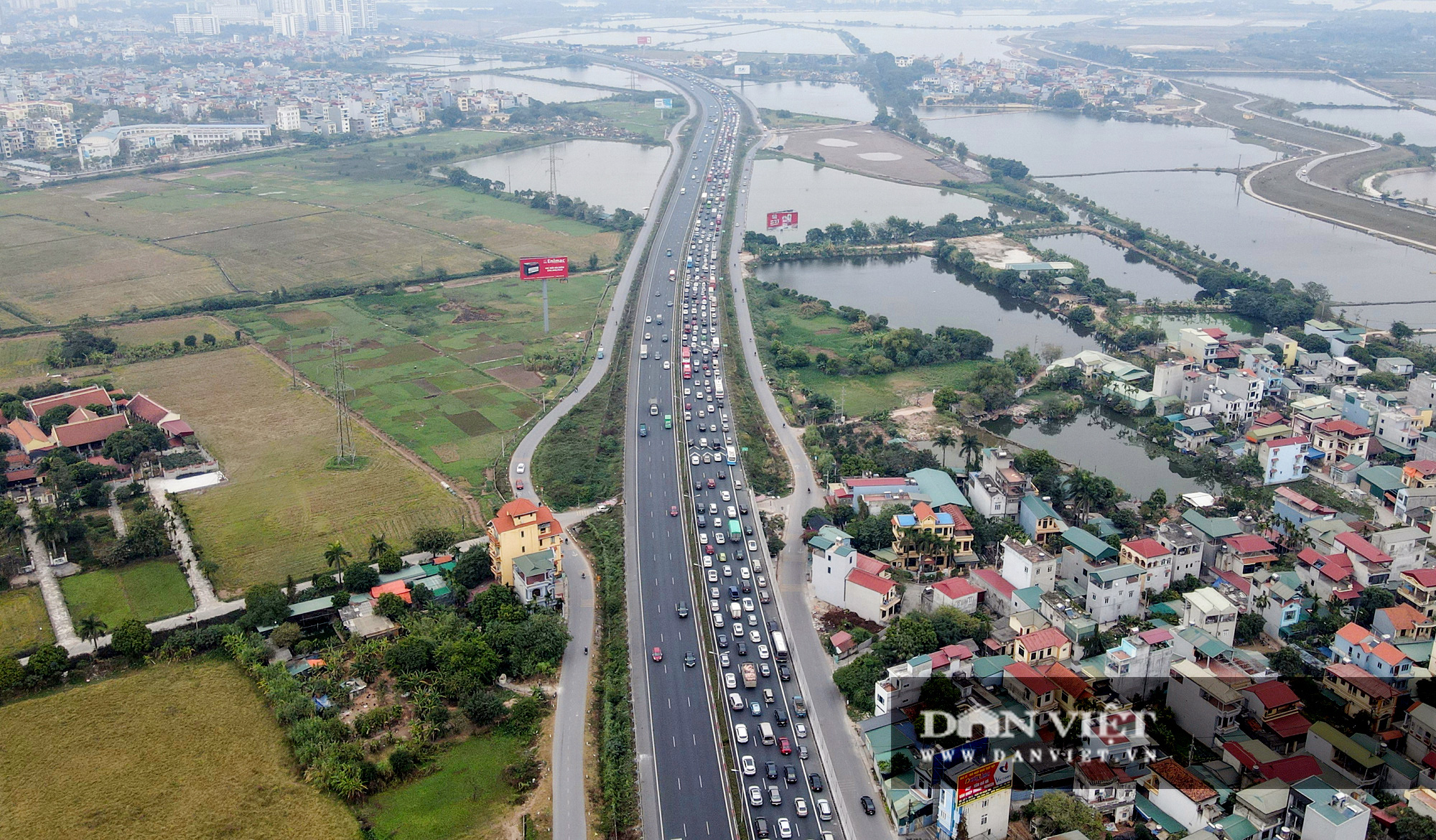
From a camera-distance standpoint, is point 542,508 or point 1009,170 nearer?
point 542,508

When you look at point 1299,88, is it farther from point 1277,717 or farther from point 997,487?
point 1277,717

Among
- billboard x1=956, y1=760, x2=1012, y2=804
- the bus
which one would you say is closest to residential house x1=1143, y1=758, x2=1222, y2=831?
billboard x1=956, y1=760, x2=1012, y2=804

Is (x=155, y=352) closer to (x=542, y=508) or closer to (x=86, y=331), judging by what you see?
(x=86, y=331)

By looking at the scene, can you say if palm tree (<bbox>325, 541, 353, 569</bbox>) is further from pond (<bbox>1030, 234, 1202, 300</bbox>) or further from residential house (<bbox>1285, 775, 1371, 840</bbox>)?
pond (<bbox>1030, 234, 1202, 300</bbox>)

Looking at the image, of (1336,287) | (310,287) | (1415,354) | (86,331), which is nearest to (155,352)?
(86,331)

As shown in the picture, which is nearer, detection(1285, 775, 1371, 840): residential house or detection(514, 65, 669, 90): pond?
detection(1285, 775, 1371, 840): residential house

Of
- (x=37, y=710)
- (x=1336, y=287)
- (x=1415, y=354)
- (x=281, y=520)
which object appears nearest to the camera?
(x=37, y=710)
